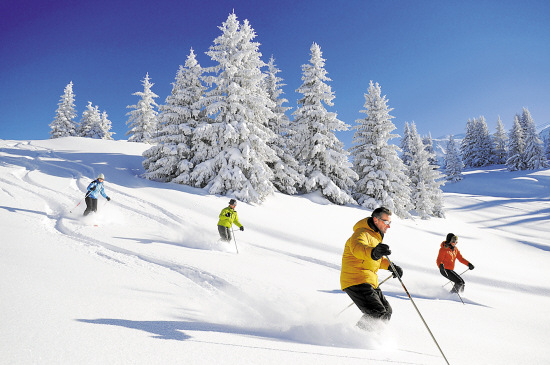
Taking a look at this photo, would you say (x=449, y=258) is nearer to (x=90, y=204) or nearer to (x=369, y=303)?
(x=369, y=303)

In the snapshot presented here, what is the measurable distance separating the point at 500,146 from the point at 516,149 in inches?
516

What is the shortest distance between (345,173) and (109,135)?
166ft

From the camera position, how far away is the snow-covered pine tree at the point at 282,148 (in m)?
19.9

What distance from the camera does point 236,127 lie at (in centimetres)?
1675

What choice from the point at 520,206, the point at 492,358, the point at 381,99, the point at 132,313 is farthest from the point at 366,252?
the point at 520,206

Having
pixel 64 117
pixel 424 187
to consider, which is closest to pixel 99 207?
pixel 424 187

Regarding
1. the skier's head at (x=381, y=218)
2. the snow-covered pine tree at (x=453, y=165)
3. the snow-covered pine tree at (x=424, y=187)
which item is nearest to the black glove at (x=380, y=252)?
the skier's head at (x=381, y=218)

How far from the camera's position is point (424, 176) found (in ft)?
102

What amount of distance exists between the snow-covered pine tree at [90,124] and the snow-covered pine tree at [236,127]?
42611 millimetres

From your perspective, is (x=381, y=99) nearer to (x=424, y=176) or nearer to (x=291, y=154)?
(x=291, y=154)

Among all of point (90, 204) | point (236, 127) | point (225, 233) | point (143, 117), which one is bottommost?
point (225, 233)

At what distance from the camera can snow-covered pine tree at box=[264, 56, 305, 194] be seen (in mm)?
19906

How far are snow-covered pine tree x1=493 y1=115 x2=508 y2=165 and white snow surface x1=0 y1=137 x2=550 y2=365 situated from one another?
63936mm

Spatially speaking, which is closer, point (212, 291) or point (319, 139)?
point (212, 291)
